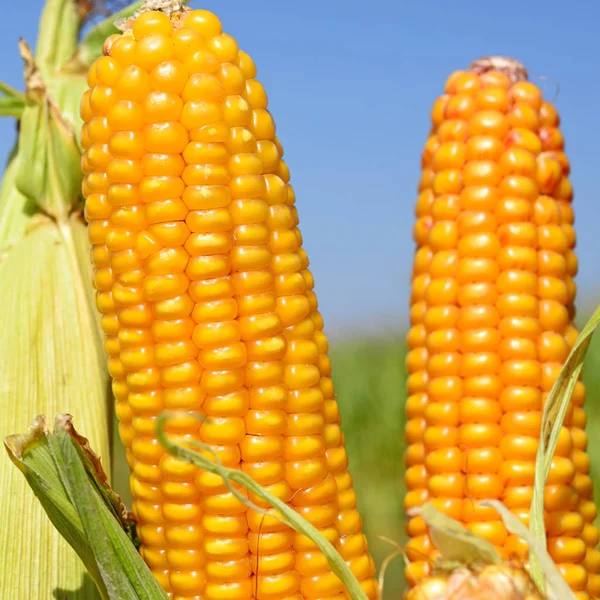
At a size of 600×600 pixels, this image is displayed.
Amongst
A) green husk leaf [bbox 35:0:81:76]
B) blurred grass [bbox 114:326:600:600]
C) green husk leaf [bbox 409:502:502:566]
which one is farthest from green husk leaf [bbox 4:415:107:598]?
blurred grass [bbox 114:326:600:600]

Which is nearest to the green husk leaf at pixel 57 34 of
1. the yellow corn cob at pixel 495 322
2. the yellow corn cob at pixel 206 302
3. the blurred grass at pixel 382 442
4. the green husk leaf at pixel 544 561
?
the yellow corn cob at pixel 206 302

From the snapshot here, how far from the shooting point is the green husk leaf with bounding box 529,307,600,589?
1.18 meters

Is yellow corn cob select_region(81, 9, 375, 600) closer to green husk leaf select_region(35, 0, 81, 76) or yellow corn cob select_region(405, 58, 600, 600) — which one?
yellow corn cob select_region(405, 58, 600, 600)

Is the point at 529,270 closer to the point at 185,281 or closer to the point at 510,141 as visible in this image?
the point at 510,141

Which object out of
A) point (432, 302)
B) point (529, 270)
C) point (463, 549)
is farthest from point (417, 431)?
point (463, 549)

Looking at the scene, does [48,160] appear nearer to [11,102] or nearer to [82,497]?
[11,102]

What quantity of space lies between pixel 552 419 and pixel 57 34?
1474 mm

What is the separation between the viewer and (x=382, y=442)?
446 cm

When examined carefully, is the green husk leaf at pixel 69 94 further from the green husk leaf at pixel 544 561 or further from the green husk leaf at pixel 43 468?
the green husk leaf at pixel 544 561

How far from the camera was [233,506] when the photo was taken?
1.23 meters

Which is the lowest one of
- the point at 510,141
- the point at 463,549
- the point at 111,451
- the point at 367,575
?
the point at 367,575

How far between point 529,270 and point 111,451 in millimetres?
945

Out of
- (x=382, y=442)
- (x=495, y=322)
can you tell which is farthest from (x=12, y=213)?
(x=382, y=442)

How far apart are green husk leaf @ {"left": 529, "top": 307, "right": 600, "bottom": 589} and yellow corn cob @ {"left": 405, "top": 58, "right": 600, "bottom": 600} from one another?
146 millimetres
